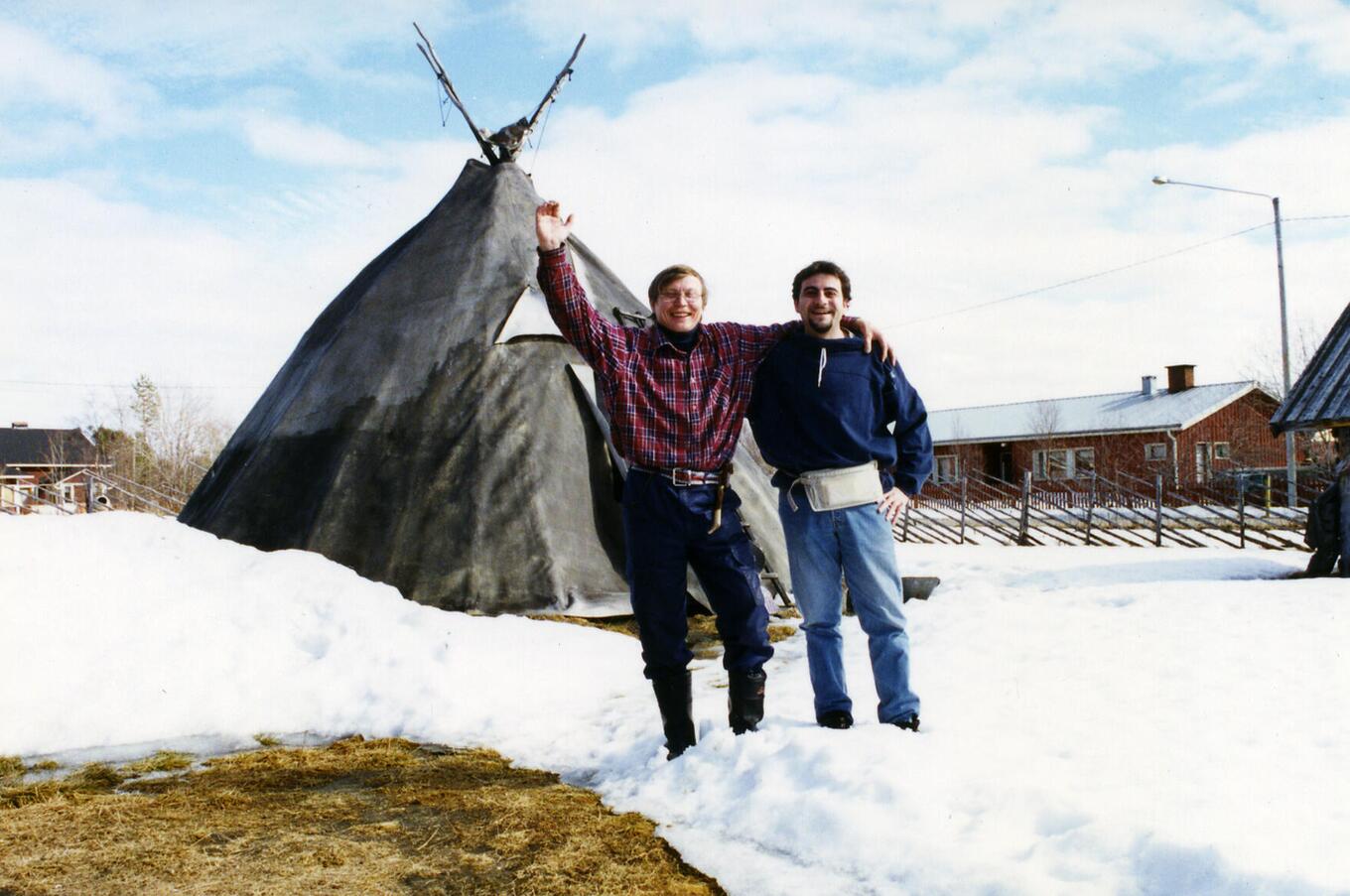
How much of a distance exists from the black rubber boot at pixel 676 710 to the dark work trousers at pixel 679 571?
0.12 ft

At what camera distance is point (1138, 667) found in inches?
190

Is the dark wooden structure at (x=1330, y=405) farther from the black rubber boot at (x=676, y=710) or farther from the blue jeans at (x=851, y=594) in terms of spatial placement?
the black rubber boot at (x=676, y=710)

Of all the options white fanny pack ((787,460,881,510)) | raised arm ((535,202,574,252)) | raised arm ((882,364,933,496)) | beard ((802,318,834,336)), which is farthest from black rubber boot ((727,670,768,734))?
raised arm ((535,202,574,252))

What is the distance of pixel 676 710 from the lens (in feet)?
11.3

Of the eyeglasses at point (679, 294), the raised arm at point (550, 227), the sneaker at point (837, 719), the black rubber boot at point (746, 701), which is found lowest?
the sneaker at point (837, 719)

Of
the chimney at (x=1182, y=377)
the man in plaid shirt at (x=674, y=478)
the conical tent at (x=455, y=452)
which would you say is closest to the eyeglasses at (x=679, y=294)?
the man in plaid shirt at (x=674, y=478)

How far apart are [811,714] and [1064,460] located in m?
29.4

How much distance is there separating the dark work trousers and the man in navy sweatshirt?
0.22m

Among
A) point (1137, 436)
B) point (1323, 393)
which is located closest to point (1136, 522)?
point (1323, 393)

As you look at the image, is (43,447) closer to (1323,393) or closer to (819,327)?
(1323,393)

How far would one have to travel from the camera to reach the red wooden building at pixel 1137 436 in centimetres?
2856

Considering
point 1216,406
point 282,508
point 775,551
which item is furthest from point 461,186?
point 1216,406

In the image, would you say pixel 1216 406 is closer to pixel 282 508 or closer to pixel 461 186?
pixel 461 186

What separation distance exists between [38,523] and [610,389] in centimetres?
428
